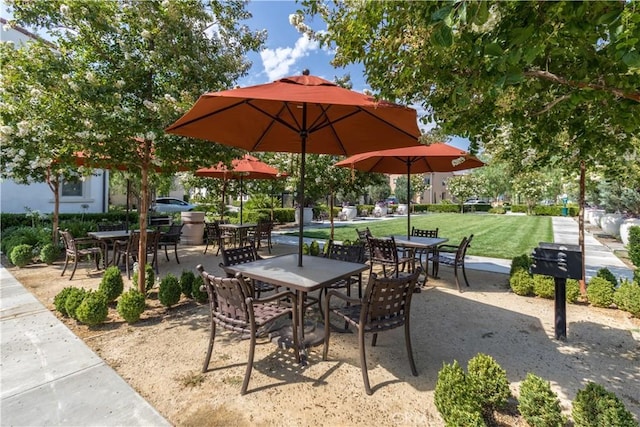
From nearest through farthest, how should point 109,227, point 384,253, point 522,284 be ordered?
point 522,284, point 384,253, point 109,227

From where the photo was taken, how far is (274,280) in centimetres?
340

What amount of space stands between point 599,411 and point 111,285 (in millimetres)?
5806

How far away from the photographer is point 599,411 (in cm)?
207

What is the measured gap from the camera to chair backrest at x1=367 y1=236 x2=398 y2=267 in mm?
6102

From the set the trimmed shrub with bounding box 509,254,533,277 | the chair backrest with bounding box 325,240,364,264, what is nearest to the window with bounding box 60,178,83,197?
the chair backrest with bounding box 325,240,364,264

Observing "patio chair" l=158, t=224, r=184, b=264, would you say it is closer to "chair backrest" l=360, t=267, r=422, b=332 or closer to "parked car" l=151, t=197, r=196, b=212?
"chair backrest" l=360, t=267, r=422, b=332

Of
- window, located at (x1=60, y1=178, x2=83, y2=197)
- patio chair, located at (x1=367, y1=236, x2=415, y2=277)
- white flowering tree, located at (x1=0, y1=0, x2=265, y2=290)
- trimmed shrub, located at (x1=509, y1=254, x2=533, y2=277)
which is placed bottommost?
trimmed shrub, located at (x1=509, y1=254, x2=533, y2=277)

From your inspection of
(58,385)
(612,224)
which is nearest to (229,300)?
(58,385)

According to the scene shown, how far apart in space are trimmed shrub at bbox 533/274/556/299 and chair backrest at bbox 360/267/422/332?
3.94 m

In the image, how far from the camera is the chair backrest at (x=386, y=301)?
9.90 feet

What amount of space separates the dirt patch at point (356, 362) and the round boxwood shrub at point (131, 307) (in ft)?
0.46

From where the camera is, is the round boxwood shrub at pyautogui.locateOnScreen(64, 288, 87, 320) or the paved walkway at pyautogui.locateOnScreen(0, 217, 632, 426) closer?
the paved walkway at pyautogui.locateOnScreen(0, 217, 632, 426)

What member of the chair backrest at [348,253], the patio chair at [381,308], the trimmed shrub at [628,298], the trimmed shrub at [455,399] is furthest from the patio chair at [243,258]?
the trimmed shrub at [628,298]

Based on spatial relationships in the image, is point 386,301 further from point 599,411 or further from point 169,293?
point 169,293
